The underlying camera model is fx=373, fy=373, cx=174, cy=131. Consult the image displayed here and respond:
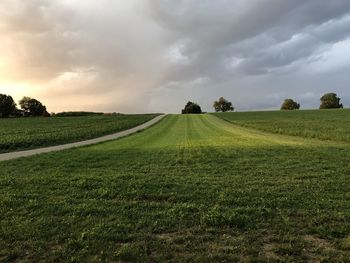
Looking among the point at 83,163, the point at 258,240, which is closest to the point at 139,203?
the point at 258,240

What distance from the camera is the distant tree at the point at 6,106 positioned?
358 feet

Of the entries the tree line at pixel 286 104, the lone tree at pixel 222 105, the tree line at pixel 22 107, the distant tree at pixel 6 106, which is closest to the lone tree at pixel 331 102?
the tree line at pixel 286 104

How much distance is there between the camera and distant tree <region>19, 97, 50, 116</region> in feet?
415

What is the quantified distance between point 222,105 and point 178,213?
15498cm

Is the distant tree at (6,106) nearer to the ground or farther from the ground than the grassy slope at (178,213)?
farther from the ground

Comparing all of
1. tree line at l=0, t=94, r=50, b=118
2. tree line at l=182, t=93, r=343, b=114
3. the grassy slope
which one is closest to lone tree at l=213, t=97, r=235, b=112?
tree line at l=182, t=93, r=343, b=114

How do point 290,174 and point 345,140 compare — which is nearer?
point 290,174

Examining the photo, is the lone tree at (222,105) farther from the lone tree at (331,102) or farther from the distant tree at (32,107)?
the distant tree at (32,107)

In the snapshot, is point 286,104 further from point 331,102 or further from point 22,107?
point 22,107

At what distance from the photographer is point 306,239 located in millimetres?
6711

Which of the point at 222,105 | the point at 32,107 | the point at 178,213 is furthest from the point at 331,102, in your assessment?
the point at 178,213

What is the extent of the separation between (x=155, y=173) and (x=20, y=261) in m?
7.86

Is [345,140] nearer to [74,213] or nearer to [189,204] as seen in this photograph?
[189,204]

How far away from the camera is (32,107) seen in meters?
128
